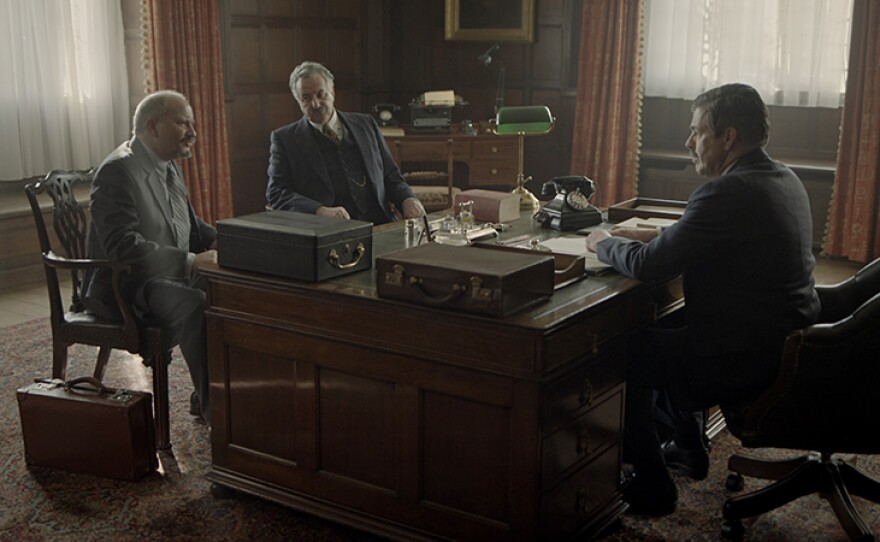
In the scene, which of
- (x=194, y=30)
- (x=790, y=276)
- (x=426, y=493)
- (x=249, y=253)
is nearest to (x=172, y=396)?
(x=249, y=253)

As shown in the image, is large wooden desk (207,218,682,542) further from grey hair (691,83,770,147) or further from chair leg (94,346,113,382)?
chair leg (94,346,113,382)

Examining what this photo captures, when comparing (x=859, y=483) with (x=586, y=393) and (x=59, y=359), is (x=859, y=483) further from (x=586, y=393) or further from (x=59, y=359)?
(x=59, y=359)

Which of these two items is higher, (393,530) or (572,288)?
(572,288)

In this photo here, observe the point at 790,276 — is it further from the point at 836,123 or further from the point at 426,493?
the point at 836,123

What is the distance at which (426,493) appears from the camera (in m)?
2.83

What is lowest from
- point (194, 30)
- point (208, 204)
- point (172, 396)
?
point (172, 396)

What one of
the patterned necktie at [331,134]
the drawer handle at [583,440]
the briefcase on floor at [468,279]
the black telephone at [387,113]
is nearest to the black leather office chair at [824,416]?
the drawer handle at [583,440]

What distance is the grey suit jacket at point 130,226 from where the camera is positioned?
357cm

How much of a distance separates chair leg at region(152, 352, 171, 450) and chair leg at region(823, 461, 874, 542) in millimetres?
2252

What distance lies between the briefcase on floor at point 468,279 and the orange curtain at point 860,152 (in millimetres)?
4585

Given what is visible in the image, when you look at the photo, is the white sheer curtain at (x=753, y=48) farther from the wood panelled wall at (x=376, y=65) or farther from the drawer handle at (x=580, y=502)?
the drawer handle at (x=580, y=502)

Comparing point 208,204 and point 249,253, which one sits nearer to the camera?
point 249,253

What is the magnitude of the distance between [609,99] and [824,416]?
16.2ft

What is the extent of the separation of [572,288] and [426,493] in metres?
0.72
